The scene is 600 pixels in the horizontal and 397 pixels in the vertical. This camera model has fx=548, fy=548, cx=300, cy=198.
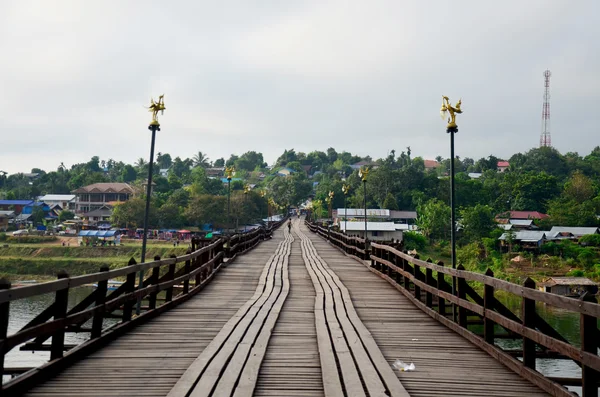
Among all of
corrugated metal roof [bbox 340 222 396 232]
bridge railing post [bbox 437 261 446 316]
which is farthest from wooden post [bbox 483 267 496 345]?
corrugated metal roof [bbox 340 222 396 232]

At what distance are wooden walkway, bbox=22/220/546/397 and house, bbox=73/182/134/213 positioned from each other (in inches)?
4243

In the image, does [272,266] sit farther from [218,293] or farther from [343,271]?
[218,293]

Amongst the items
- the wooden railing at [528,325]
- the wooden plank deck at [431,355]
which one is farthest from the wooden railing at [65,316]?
the wooden railing at [528,325]

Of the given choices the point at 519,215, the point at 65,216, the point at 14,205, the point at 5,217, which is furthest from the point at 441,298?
the point at 14,205

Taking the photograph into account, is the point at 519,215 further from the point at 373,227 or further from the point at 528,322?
the point at 528,322

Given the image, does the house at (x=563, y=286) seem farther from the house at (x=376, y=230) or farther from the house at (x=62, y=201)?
the house at (x=62, y=201)

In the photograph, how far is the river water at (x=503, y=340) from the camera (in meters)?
26.9

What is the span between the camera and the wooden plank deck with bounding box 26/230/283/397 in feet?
16.8

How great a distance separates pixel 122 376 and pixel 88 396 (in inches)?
27.3

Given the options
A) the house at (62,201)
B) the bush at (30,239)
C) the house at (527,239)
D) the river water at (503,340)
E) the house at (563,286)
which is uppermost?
the house at (62,201)

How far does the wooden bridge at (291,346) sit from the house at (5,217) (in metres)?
97.4

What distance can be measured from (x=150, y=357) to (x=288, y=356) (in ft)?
5.27

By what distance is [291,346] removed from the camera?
701cm

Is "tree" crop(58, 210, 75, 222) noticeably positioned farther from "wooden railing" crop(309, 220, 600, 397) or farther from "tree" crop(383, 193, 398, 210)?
"wooden railing" crop(309, 220, 600, 397)
